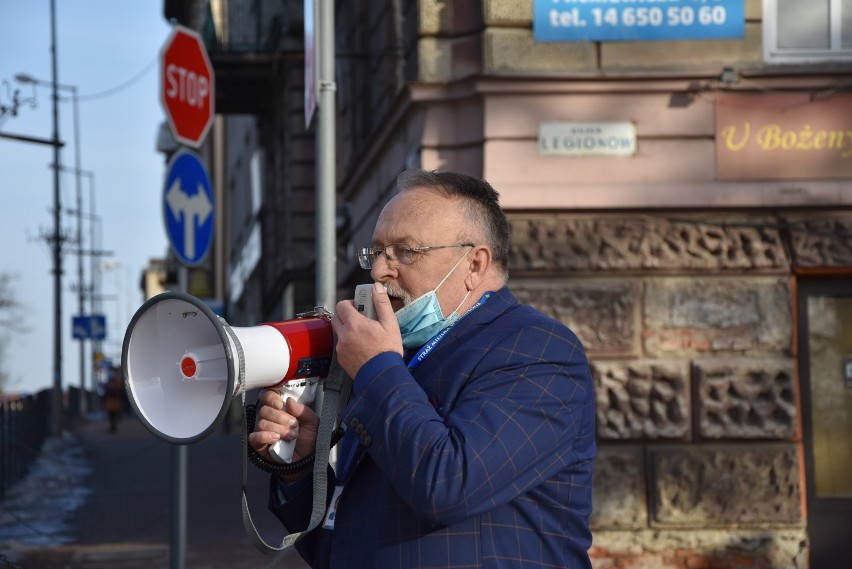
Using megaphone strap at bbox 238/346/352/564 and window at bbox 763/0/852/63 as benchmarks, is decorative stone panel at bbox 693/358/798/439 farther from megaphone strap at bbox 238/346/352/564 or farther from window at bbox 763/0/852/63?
megaphone strap at bbox 238/346/352/564

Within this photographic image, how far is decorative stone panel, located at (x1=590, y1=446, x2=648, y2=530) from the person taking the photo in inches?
356

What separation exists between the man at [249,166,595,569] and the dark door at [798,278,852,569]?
655 cm

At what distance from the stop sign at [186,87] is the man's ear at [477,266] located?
5.77 meters

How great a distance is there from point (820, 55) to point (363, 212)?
211 inches

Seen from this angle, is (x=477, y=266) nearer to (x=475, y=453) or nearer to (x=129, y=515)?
(x=475, y=453)

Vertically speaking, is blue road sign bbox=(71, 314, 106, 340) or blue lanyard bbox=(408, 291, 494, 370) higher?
blue lanyard bbox=(408, 291, 494, 370)

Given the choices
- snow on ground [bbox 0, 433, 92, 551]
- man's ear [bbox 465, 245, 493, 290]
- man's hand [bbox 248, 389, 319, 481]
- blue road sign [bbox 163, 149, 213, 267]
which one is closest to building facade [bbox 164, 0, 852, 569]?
blue road sign [bbox 163, 149, 213, 267]

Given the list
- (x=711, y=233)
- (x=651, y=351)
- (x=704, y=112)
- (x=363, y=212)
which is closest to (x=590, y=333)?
(x=651, y=351)

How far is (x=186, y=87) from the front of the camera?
8.89 m

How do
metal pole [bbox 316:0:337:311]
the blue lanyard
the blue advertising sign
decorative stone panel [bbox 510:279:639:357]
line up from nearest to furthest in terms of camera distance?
the blue lanyard < metal pole [bbox 316:0:337:311] < decorative stone panel [bbox 510:279:639:357] < the blue advertising sign

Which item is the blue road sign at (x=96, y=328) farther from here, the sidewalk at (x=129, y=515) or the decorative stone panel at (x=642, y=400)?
the decorative stone panel at (x=642, y=400)

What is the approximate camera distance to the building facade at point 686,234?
9070 mm

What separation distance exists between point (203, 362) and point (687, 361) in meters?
6.43

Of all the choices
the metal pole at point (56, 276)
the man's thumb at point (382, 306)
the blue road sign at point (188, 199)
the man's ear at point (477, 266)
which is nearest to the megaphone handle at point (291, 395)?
the man's thumb at point (382, 306)
